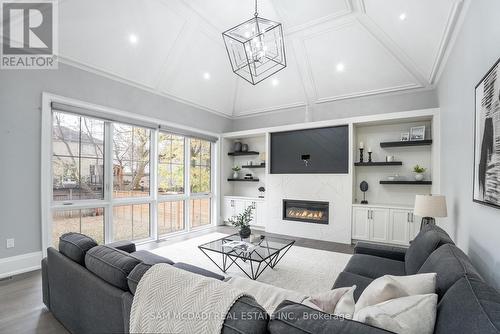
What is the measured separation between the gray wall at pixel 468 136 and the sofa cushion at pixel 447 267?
41 cm

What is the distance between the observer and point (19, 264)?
322 centimetres

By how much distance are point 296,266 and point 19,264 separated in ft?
12.2

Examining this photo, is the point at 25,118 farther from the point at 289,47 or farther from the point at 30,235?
the point at 289,47

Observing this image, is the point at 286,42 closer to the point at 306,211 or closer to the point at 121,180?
the point at 306,211

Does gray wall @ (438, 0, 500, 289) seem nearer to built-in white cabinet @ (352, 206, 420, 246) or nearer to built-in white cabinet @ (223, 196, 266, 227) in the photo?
built-in white cabinet @ (352, 206, 420, 246)

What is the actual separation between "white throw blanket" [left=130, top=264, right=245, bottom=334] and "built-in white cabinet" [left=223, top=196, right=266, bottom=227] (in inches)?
181

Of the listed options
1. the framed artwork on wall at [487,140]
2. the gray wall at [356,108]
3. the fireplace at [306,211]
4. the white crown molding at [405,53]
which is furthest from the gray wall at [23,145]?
the framed artwork on wall at [487,140]

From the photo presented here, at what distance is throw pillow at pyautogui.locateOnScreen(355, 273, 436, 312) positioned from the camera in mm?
1221

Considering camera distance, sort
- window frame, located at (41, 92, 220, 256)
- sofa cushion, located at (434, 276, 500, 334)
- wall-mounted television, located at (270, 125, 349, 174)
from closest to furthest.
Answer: sofa cushion, located at (434, 276, 500, 334) < window frame, located at (41, 92, 220, 256) < wall-mounted television, located at (270, 125, 349, 174)

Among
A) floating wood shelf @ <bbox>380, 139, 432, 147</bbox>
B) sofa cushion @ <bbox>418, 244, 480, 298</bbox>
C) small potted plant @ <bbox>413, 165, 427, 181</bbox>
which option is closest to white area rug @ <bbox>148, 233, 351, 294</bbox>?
sofa cushion @ <bbox>418, 244, 480, 298</bbox>

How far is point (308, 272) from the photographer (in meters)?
3.32

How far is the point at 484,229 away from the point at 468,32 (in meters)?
1.89

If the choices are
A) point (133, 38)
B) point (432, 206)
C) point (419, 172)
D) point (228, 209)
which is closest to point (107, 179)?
point (133, 38)

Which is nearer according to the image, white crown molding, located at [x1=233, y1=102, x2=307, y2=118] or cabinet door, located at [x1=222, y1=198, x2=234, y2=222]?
white crown molding, located at [x1=233, y1=102, x2=307, y2=118]
